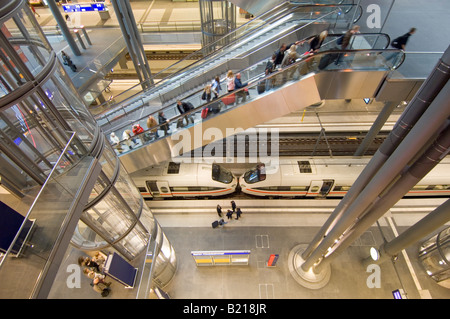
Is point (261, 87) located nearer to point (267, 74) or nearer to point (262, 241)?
point (267, 74)

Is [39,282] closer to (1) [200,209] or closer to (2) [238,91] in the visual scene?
(2) [238,91]

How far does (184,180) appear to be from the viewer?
10922mm

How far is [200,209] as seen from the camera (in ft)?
38.4

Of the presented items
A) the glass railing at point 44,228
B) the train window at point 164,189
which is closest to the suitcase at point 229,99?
the train window at point 164,189

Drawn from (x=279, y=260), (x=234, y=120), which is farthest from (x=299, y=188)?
(x=234, y=120)

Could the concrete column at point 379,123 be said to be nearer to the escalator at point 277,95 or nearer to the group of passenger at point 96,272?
the escalator at point 277,95

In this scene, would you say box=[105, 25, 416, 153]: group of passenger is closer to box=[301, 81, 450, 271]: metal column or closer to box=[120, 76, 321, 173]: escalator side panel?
box=[120, 76, 321, 173]: escalator side panel

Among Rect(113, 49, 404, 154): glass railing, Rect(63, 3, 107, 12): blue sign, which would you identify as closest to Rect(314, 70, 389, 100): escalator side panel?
Rect(113, 49, 404, 154): glass railing

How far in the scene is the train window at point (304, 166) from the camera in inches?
424

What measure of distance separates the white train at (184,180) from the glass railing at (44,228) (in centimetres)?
693

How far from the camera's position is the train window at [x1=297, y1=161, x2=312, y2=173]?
35.3 feet

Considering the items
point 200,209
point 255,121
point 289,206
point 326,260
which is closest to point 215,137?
point 255,121

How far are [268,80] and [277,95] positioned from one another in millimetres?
594

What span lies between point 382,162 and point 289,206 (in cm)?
711
